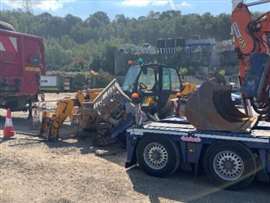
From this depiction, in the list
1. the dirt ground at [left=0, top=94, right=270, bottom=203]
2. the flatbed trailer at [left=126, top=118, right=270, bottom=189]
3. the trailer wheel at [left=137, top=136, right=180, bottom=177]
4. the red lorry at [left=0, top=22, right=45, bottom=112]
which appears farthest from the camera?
the red lorry at [left=0, top=22, right=45, bottom=112]

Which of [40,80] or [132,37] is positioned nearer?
[40,80]

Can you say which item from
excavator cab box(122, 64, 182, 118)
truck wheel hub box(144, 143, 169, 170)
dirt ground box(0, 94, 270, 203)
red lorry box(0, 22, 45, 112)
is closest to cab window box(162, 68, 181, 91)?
excavator cab box(122, 64, 182, 118)

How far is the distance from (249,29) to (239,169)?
2.62 meters

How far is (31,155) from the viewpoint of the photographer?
1003 cm

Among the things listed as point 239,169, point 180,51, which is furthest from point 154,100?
point 180,51

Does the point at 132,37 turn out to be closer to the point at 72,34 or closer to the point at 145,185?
the point at 72,34

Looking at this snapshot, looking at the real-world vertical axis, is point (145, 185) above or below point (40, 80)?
below

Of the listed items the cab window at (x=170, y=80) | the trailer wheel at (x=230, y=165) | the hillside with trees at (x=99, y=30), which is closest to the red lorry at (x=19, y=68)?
the cab window at (x=170, y=80)

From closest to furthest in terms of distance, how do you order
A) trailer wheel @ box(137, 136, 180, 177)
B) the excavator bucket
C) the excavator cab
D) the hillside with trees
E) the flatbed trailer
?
the flatbed trailer, the excavator bucket, trailer wheel @ box(137, 136, 180, 177), the excavator cab, the hillside with trees

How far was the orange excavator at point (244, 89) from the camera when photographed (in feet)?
25.8

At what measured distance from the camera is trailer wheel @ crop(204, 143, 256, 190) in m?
7.33

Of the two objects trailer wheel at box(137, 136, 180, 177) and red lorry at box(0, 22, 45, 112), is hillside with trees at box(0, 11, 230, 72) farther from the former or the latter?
trailer wheel at box(137, 136, 180, 177)

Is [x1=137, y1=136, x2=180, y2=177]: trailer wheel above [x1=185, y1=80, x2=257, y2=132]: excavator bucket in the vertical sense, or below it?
below

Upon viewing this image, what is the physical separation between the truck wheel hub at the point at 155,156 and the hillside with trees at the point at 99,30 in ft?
241
